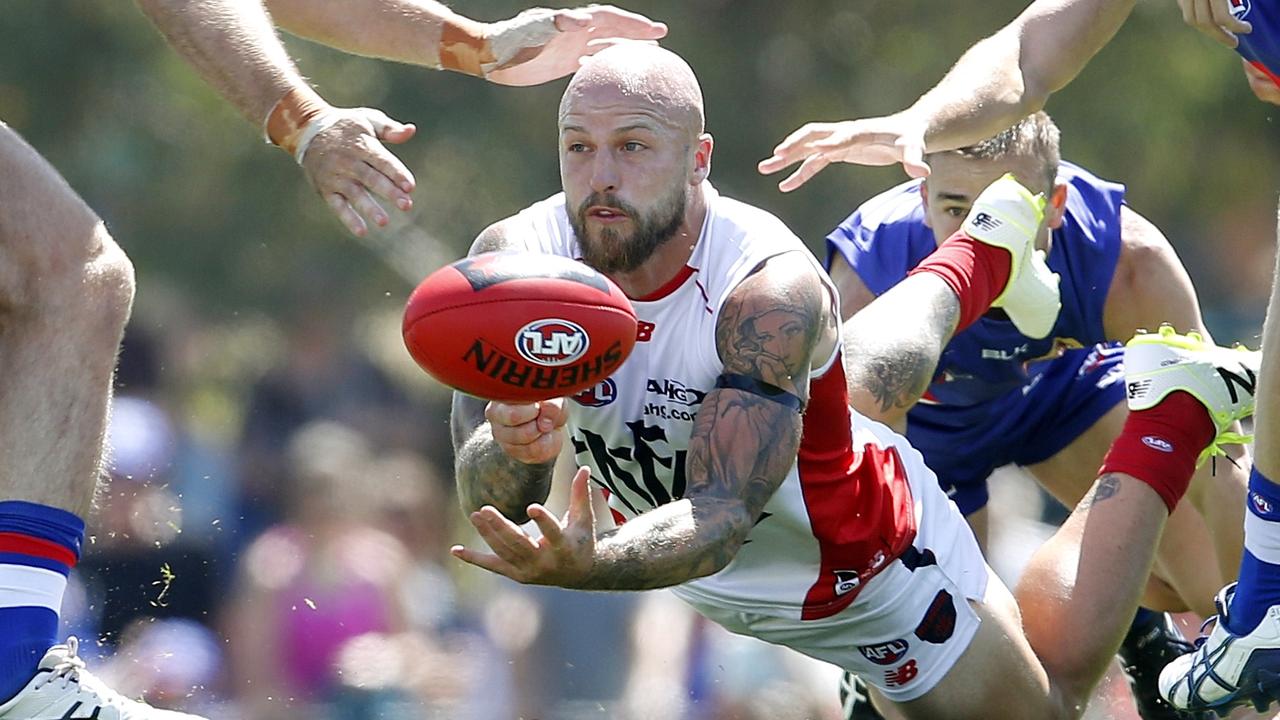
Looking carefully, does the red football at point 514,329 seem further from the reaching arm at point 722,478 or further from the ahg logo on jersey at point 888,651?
the ahg logo on jersey at point 888,651

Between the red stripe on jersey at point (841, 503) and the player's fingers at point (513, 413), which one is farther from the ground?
the player's fingers at point (513, 413)

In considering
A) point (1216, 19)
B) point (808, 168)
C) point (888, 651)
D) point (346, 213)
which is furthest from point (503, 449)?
point (1216, 19)

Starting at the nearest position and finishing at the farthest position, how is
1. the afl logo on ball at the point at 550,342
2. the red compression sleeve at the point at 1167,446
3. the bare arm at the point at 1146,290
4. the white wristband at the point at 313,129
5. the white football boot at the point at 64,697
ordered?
1. the afl logo on ball at the point at 550,342
2. the white football boot at the point at 64,697
3. the white wristband at the point at 313,129
4. the red compression sleeve at the point at 1167,446
5. the bare arm at the point at 1146,290

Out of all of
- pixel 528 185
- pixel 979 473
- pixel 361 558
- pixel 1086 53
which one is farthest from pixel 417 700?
pixel 528 185

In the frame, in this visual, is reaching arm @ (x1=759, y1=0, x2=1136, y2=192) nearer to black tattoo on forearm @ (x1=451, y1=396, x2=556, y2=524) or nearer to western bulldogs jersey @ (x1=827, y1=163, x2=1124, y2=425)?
western bulldogs jersey @ (x1=827, y1=163, x2=1124, y2=425)

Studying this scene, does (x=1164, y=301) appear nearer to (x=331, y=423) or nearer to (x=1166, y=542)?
(x=1166, y=542)

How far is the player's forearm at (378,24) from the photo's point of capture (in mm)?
5668

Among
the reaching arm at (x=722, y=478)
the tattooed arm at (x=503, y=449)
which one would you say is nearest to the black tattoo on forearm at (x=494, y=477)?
the tattooed arm at (x=503, y=449)

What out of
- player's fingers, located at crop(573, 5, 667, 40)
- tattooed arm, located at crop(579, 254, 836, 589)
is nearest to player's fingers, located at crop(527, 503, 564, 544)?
tattooed arm, located at crop(579, 254, 836, 589)

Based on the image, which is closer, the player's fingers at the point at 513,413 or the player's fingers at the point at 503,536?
the player's fingers at the point at 503,536

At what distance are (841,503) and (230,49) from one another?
72.8 inches

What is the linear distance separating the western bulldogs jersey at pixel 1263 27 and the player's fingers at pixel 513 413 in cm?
201

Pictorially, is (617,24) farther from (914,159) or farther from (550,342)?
(550,342)

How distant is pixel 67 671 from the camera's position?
394 centimetres
